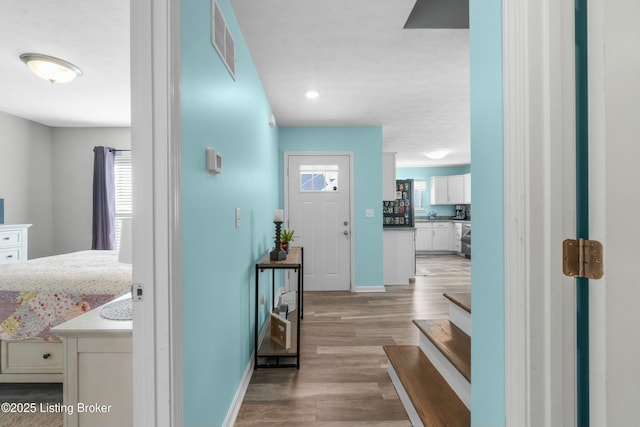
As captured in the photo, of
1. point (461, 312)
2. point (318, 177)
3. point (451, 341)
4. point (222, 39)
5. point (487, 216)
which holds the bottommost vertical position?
point (451, 341)

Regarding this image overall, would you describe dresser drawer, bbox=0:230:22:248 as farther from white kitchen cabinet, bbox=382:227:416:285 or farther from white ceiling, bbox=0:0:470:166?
white kitchen cabinet, bbox=382:227:416:285

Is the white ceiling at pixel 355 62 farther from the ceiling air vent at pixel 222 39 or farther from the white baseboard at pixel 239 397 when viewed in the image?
the white baseboard at pixel 239 397

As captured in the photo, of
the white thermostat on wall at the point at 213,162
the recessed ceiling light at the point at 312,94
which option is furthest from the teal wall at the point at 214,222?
the recessed ceiling light at the point at 312,94

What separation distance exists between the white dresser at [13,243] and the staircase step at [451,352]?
461 cm

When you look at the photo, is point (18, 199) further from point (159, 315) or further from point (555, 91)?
point (555, 91)

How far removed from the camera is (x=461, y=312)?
1.89 meters

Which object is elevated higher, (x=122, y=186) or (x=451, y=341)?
(x=122, y=186)

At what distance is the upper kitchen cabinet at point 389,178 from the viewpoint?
5.00m

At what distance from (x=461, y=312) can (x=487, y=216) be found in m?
1.08

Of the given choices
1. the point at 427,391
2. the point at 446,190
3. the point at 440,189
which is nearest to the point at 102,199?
the point at 427,391

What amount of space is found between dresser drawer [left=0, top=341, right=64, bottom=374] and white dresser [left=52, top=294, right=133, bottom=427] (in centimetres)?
102

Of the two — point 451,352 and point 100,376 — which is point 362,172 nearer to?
point 451,352

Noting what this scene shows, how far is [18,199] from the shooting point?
4191mm

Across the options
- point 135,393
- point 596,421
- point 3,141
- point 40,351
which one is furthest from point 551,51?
point 3,141
